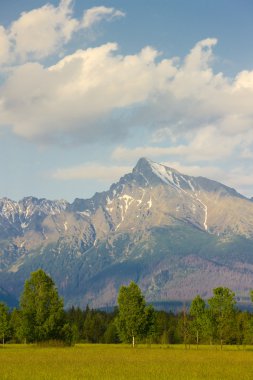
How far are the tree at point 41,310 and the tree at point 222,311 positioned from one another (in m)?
43.0

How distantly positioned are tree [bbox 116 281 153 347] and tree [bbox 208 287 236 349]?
54.4 feet

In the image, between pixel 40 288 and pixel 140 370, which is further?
pixel 40 288

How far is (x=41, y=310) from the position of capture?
108m

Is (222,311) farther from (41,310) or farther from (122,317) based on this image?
(41,310)

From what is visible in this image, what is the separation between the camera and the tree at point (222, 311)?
13279 centimetres

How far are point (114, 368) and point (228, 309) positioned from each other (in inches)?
3022

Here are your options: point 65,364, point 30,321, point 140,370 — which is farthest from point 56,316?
point 140,370

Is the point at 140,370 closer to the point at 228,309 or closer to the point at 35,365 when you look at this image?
the point at 35,365

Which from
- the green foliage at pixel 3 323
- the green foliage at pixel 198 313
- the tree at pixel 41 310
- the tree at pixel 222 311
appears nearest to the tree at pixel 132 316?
the green foliage at pixel 198 313

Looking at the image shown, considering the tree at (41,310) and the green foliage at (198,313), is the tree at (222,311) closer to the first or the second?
the green foliage at (198,313)

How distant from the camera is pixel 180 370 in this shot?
60.1 meters

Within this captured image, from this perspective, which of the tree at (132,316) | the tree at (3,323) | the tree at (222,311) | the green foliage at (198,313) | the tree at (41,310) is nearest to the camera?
the tree at (41,310)

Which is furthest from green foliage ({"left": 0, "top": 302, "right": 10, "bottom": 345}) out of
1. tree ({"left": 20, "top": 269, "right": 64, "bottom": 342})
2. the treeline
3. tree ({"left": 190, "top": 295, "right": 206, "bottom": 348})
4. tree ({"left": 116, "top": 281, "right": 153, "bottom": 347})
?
tree ({"left": 190, "top": 295, "right": 206, "bottom": 348})

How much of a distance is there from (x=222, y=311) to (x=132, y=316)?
2319 centimetres
